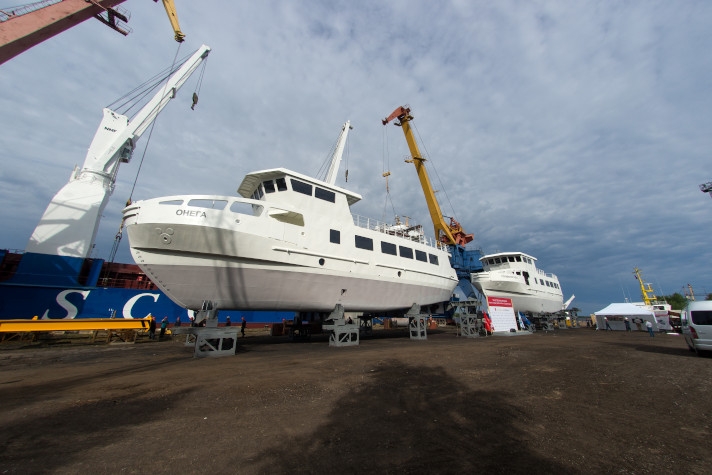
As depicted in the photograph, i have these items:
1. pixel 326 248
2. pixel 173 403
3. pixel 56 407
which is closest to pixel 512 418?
pixel 173 403

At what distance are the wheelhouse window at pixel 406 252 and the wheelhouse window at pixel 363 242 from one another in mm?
2542

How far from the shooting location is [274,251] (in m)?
11.9

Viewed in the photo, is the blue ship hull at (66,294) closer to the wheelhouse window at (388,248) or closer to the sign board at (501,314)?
the wheelhouse window at (388,248)

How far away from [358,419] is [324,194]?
11355mm

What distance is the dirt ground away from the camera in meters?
3.06

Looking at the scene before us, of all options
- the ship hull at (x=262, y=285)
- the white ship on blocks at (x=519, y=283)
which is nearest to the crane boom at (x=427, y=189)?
the white ship on blocks at (x=519, y=283)

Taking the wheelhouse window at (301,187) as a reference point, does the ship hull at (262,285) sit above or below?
below

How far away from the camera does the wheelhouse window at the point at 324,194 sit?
14055mm

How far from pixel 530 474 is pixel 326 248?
Result: 1124 centimetres

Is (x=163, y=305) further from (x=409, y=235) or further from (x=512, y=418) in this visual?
(x=512, y=418)

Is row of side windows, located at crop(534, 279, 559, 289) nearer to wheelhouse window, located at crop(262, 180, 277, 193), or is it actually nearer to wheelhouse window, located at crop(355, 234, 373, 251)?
wheelhouse window, located at crop(355, 234, 373, 251)

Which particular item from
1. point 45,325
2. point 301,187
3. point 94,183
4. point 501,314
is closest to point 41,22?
point 301,187

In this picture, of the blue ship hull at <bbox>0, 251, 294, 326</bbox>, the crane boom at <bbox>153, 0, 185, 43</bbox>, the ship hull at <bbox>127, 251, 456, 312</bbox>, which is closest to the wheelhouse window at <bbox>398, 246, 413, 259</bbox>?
the ship hull at <bbox>127, 251, 456, 312</bbox>

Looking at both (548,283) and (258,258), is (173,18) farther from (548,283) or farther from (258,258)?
(548,283)
